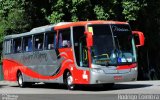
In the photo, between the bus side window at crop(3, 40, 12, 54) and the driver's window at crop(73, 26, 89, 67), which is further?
the bus side window at crop(3, 40, 12, 54)

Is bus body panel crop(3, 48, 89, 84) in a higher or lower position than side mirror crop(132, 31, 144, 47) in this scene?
lower

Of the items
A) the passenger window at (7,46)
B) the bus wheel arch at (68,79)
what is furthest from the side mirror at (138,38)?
the passenger window at (7,46)

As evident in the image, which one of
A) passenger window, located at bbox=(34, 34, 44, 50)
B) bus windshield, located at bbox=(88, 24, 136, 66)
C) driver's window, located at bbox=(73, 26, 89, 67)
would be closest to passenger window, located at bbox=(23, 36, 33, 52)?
passenger window, located at bbox=(34, 34, 44, 50)

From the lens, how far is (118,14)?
113 feet

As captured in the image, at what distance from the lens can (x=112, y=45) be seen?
2280cm

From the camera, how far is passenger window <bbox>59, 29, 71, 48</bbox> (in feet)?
78.6

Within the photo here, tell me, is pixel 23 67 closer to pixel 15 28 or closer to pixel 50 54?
pixel 50 54

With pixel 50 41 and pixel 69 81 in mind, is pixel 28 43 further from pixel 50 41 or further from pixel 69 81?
A: pixel 69 81

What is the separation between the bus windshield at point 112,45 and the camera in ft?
73.8

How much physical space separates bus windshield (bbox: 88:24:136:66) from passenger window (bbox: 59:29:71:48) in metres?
1.67

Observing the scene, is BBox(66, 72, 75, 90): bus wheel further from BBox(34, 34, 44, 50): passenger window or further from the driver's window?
BBox(34, 34, 44, 50): passenger window

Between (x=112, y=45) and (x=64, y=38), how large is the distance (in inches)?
107

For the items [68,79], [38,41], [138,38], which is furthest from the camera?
[38,41]

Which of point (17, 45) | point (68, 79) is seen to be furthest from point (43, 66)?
point (17, 45)
